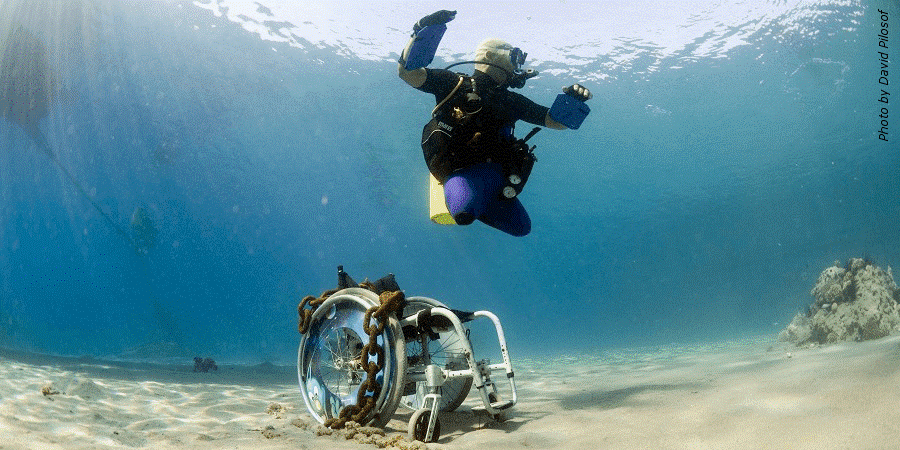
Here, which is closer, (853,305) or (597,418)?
(597,418)

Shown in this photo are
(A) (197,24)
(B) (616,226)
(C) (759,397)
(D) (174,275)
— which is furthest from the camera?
(D) (174,275)

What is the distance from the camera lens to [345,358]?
3.70 m

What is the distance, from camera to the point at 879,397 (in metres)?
2.42

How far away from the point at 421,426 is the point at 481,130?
7.48 feet

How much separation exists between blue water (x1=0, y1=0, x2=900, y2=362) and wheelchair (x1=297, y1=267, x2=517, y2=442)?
1566 centimetres

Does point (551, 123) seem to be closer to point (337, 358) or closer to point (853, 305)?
point (337, 358)

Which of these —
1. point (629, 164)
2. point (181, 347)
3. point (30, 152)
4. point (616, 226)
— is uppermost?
point (30, 152)

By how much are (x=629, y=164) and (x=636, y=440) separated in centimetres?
4537

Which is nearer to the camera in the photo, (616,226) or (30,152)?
(30,152)

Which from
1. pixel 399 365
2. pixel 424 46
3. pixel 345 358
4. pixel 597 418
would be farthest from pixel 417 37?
pixel 597 418

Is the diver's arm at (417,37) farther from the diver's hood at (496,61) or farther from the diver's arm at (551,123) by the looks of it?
the diver's arm at (551,123)

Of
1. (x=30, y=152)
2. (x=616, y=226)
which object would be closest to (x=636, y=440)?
(x=30, y=152)

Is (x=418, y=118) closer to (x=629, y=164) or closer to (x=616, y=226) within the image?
(x=629, y=164)

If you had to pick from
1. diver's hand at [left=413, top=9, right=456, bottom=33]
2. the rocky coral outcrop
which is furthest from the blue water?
diver's hand at [left=413, top=9, right=456, bottom=33]
